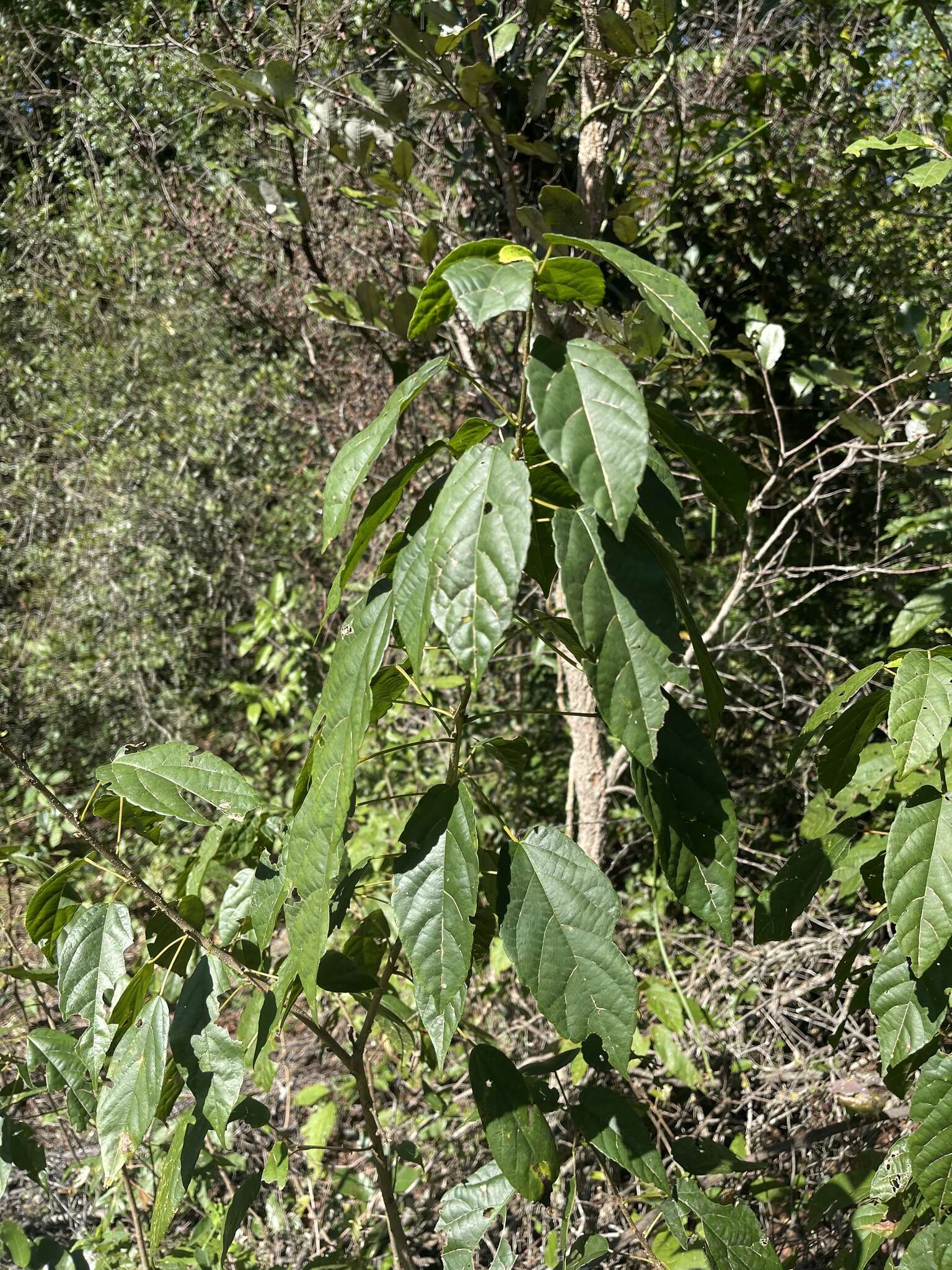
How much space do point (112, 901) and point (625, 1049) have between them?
0.61 meters

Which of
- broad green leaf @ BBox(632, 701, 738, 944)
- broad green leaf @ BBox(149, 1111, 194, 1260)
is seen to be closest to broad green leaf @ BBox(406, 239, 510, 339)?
broad green leaf @ BBox(632, 701, 738, 944)

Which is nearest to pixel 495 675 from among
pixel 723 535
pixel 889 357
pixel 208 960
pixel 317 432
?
pixel 723 535

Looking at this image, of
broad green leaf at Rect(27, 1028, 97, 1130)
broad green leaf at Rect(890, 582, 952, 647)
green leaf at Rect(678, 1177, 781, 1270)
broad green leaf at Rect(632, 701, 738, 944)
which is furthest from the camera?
broad green leaf at Rect(890, 582, 952, 647)

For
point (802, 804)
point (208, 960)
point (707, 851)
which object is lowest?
point (802, 804)

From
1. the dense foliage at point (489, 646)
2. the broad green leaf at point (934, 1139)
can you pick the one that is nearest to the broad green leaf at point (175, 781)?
the dense foliage at point (489, 646)

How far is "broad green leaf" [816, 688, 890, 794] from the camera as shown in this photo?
3.68ft

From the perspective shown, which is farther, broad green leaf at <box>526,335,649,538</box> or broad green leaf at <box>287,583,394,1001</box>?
broad green leaf at <box>287,583,394,1001</box>

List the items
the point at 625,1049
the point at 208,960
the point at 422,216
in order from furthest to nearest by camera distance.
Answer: the point at 422,216 → the point at 208,960 → the point at 625,1049

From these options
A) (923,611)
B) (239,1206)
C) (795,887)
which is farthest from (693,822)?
(923,611)

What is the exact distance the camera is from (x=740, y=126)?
312 cm

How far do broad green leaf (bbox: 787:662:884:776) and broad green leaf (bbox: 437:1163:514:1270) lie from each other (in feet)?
2.08

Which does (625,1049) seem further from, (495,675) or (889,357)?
(889,357)

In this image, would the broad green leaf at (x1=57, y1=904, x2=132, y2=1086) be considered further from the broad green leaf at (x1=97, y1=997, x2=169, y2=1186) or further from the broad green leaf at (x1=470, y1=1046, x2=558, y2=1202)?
the broad green leaf at (x1=470, y1=1046, x2=558, y2=1202)

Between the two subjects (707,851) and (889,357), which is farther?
(889,357)
